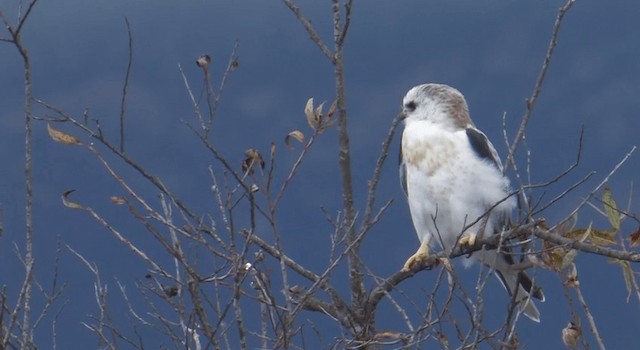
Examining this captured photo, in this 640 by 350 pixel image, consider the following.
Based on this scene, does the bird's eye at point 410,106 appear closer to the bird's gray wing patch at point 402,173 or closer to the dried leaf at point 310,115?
the bird's gray wing patch at point 402,173

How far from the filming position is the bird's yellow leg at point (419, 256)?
4812mm

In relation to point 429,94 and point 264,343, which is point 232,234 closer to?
point 264,343

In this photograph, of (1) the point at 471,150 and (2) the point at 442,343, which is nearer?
(2) the point at 442,343

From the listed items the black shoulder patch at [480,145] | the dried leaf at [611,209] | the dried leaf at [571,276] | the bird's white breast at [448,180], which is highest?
the black shoulder patch at [480,145]

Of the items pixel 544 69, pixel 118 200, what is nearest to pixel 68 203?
pixel 118 200

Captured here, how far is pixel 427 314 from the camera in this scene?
151 inches

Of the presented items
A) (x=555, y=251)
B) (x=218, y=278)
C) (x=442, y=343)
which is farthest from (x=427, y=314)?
(x=218, y=278)

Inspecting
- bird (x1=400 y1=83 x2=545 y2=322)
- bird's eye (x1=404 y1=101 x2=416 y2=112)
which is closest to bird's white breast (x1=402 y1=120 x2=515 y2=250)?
bird (x1=400 y1=83 x2=545 y2=322)

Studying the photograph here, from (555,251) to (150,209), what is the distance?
1350mm

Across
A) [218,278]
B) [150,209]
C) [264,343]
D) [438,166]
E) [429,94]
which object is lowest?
[264,343]

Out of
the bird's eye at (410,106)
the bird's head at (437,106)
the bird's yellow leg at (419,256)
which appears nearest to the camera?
the bird's yellow leg at (419,256)

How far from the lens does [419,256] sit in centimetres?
495

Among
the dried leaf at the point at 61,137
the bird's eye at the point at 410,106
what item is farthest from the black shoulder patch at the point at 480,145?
the dried leaf at the point at 61,137

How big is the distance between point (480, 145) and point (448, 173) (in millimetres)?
215
